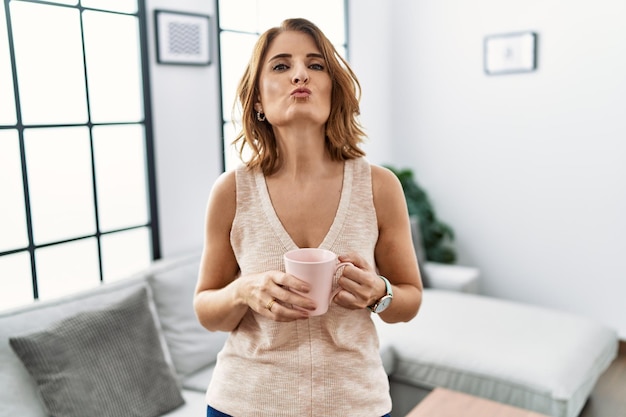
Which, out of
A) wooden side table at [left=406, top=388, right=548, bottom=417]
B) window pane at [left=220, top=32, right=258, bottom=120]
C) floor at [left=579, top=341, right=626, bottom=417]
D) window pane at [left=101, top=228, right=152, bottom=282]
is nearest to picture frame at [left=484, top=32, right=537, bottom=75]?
window pane at [left=220, top=32, right=258, bottom=120]

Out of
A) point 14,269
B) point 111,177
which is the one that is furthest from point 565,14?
point 14,269

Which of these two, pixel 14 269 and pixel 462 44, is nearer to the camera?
pixel 14 269

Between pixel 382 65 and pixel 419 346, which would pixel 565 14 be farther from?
pixel 419 346

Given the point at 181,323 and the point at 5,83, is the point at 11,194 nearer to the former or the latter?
the point at 5,83

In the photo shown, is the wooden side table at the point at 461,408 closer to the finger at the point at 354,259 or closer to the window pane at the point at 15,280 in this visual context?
the finger at the point at 354,259

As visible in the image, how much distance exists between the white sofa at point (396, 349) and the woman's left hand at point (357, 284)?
1252mm

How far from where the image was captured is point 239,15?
3.05 meters

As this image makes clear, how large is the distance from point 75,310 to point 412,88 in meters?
2.94

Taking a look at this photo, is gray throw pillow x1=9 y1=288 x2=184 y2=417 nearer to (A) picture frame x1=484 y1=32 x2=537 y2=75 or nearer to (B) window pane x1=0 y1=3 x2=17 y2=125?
(B) window pane x1=0 y1=3 x2=17 y2=125

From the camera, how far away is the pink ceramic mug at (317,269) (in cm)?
92

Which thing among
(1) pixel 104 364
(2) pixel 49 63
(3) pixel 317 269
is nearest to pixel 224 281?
(3) pixel 317 269

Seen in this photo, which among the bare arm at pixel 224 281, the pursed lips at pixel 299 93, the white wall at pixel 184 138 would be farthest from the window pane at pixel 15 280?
the pursed lips at pixel 299 93

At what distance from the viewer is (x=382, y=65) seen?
13.8 feet

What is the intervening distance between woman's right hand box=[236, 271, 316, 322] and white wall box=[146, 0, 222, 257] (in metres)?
1.79
